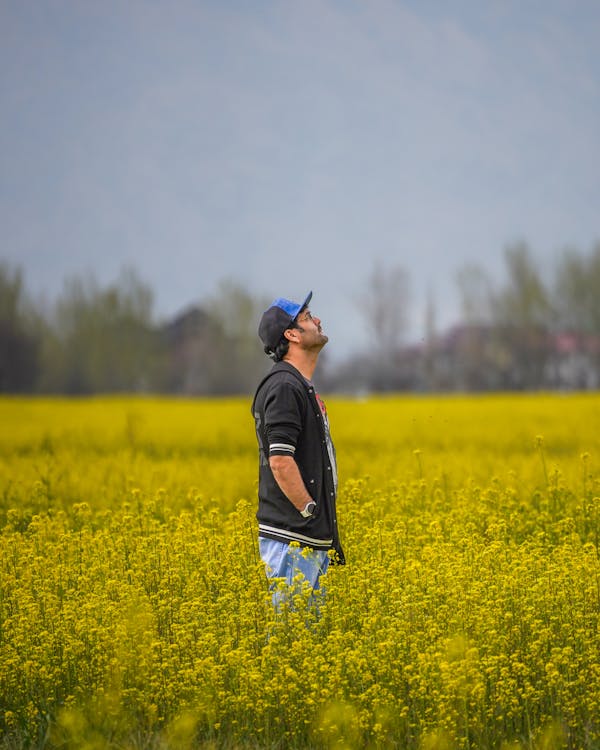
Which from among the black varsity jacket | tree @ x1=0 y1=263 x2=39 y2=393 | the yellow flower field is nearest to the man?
the black varsity jacket

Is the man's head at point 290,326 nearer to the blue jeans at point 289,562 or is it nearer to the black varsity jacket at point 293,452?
the black varsity jacket at point 293,452

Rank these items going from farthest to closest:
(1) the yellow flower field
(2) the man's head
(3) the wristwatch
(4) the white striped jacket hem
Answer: (2) the man's head
(4) the white striped jacket hem
(3) the wristwatch
(1) the yellow flower field

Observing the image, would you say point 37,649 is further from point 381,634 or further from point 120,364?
point 120,364

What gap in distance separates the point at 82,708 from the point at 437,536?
2.35 meters

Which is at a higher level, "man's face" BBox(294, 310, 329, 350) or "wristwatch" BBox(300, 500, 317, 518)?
"man's face" BBox(294, 310, 329, 350)

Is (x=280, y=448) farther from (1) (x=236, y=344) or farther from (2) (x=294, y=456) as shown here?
(1) (x=236, y=344)

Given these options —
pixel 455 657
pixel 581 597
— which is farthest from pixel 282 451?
pixel 581 597

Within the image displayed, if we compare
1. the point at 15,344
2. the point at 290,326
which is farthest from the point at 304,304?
the point at 15,344

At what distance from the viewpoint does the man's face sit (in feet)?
16.4

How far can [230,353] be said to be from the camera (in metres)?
58.8

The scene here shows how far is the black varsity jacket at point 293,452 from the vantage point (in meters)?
4.84

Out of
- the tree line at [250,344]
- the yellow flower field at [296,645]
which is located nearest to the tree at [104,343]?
the tree line at [250,344]

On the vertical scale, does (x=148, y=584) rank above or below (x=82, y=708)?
above

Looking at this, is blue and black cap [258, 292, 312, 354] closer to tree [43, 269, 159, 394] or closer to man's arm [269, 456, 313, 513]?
man's arm [269, 456, 313, 513]
